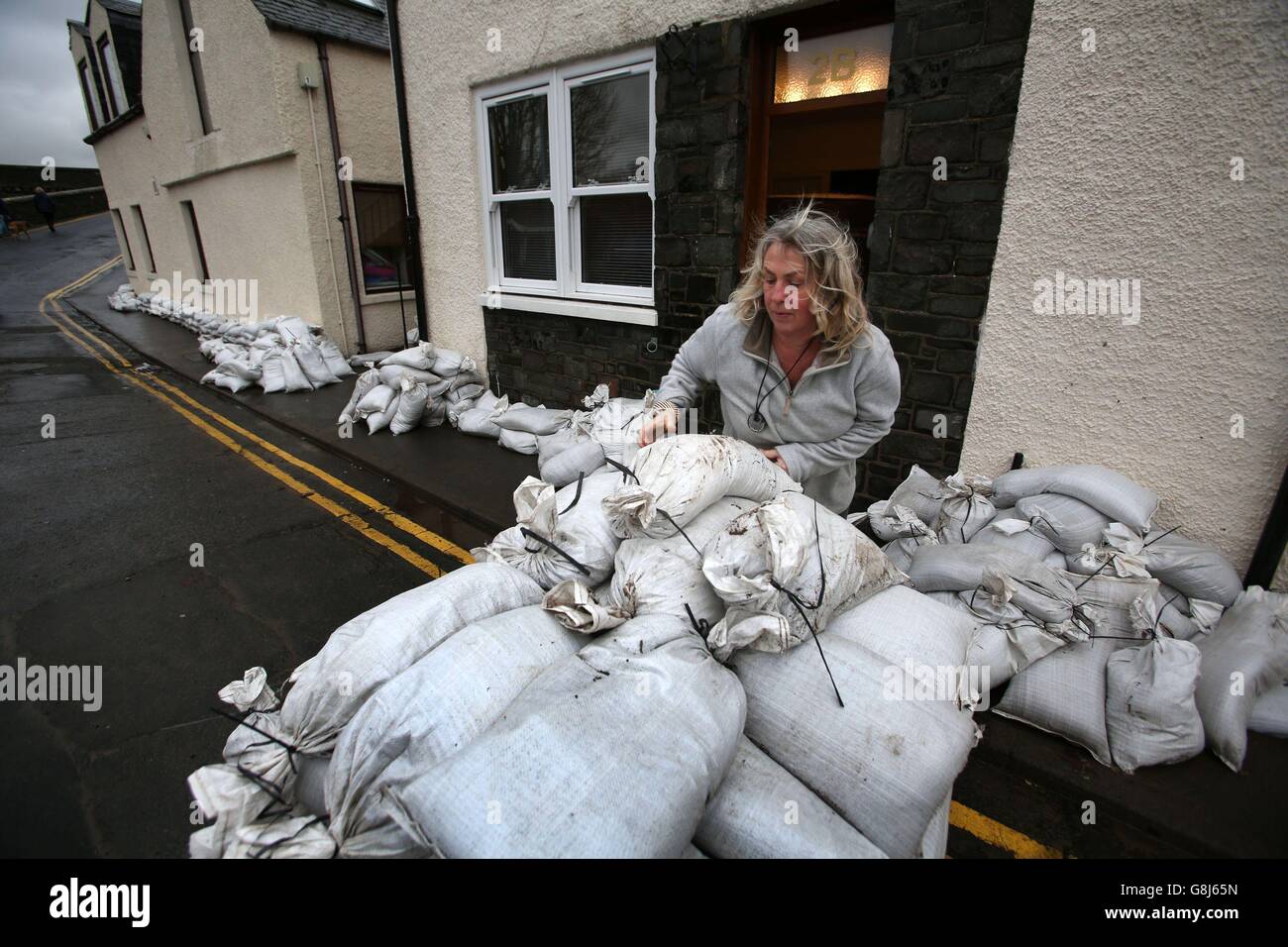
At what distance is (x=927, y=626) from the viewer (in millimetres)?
1979

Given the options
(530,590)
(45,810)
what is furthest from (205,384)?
(530,590)

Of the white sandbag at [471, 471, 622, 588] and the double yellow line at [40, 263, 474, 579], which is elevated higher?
the white sandbag at [471, 471, 622, 588]

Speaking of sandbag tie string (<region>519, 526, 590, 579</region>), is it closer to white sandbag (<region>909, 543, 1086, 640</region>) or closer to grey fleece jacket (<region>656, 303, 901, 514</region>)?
grey fleece jacket (<region>656, 303, 901, 514</region>)

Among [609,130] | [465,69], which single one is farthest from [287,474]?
[465,69]

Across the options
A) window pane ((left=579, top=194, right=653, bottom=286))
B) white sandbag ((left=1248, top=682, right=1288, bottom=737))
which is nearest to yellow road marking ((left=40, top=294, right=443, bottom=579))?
window pane ((left=579, top=194, right=653, bottom=286))

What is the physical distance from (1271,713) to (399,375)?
6.95 metres

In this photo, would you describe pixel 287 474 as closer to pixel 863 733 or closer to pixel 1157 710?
pixel 863 733

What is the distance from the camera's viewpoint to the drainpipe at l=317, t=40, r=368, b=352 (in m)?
8.87

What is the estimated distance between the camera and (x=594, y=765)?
1314 mm

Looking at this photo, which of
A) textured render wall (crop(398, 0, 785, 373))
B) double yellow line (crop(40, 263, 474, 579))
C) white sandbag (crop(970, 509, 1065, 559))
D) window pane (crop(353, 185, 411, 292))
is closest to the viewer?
white sandbag (crop(970, 509, 1065, 559))

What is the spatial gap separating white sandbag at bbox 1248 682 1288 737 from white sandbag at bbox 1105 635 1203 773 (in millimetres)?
315

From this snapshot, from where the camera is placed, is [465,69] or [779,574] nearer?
[779,574]

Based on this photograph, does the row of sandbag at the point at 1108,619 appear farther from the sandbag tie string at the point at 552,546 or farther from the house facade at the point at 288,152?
the house facade at the point at 288,152
